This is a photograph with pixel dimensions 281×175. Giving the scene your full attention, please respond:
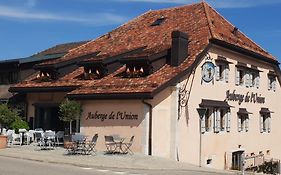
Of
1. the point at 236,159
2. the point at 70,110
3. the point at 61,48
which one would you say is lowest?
the point at 236,159

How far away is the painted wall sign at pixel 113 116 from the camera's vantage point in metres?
24.2

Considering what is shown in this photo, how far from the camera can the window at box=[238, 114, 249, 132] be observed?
30.8 meters

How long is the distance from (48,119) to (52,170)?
516 inches

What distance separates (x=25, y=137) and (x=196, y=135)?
897cm

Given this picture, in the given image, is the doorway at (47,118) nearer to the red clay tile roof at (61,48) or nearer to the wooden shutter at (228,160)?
the red clay tile roof at (61,48)

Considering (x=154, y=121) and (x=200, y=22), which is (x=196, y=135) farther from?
(x=200, y=22)

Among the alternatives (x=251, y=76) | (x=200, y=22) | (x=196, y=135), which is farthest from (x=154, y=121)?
(x=251, y=76)

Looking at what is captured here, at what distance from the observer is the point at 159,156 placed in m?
24.0

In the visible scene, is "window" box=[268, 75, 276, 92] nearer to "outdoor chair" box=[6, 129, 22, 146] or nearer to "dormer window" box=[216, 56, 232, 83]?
"dormer window" box=[216, 56, 232, 83]

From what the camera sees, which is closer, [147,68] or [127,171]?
[127,171]

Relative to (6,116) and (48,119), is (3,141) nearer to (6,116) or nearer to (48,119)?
(6,116)

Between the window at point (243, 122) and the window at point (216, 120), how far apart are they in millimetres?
1760

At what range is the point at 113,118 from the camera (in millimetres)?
24781

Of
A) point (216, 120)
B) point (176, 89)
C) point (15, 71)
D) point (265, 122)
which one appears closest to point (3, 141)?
point (176, 89)
